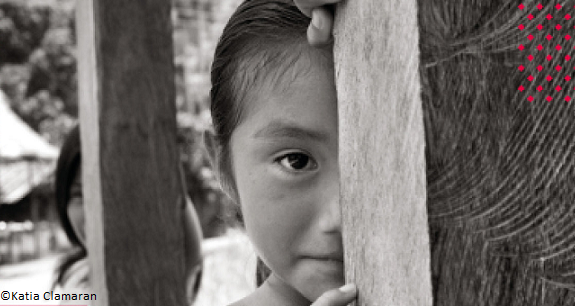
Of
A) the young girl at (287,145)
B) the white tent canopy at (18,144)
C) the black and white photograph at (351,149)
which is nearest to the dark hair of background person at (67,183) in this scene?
the black and white photograph at (351,149)

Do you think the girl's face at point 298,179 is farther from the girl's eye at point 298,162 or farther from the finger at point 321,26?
the finger at point 321,26

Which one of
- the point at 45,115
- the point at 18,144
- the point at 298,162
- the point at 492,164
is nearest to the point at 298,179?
the point at 298,162

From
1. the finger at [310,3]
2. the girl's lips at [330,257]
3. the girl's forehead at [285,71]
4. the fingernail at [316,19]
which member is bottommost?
the girl's lips at [330,257]

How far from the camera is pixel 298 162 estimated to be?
1.19m

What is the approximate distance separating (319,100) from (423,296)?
1.88 ft

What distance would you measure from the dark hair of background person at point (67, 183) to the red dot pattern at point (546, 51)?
2408 millimetres

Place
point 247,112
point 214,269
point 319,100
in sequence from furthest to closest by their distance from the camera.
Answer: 1. point 214,269
2. point 247,112
3. point 319,100

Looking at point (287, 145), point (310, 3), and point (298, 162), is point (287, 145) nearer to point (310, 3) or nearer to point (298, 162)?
point (298, 162)

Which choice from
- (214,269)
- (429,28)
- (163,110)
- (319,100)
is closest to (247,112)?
(319,100)

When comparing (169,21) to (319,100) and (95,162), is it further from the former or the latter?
(319,100)

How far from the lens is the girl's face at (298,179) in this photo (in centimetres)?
114

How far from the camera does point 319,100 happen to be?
115 centimetres

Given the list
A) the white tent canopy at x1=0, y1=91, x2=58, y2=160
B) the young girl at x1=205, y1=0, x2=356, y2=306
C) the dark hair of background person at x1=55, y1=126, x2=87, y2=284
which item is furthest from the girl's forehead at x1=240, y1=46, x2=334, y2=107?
the white tent canopy at x1=0, y1=91, x2=58, y2=160

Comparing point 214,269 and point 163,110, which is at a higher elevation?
point 163,110
